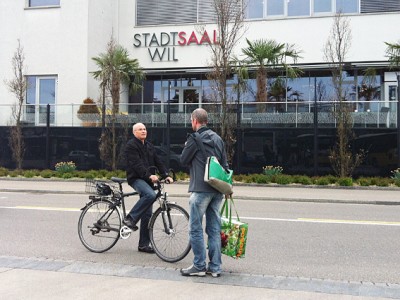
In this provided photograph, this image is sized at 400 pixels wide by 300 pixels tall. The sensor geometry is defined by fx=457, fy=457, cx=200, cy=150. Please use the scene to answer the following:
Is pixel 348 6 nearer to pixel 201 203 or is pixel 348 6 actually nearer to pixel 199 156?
pixel 199 156

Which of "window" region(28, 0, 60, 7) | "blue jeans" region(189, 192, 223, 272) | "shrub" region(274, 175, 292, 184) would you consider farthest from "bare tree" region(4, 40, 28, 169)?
"blue jeans" region(189, 192, 223, 272)

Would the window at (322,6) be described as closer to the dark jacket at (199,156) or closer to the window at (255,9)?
the window at (255,9)

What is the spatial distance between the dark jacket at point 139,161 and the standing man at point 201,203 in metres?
1.09

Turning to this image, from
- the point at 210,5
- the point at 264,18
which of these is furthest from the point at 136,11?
the point at 264,18

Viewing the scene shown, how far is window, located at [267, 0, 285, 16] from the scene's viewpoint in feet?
77.8

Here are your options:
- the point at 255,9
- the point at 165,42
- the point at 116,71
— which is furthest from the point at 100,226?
the point at 255,9

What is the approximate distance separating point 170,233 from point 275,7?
65.5 ft

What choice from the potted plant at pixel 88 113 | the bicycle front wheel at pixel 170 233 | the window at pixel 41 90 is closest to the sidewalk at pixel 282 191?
the potted plant at pixel 88 113

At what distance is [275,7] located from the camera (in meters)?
23.8

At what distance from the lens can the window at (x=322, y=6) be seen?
23.1 m

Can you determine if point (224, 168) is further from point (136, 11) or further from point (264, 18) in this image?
point (136, 11)

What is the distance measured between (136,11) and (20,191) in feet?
44.8

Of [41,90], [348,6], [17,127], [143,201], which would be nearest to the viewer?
[143,201]

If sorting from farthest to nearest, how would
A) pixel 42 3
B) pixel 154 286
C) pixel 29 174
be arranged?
pixel 42 3 < pixel 29 174 < pixel 154 286
